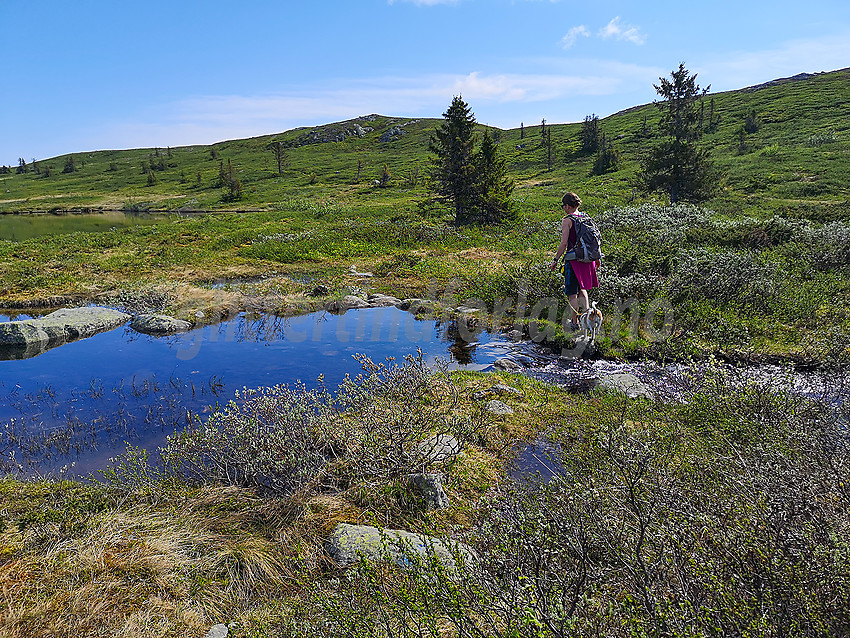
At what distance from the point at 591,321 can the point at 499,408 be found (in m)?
3.46

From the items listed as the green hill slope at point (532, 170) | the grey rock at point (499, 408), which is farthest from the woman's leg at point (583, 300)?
the green hill slope at point (532, 170)

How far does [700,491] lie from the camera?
3535mm

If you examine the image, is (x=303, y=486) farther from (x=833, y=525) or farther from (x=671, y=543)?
(x=833, y=525)

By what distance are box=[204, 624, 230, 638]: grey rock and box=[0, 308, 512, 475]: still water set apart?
4.16 meters

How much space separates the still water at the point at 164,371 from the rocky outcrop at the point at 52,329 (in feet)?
1.30

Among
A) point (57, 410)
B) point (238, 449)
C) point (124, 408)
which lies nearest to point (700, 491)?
point (238, 449)

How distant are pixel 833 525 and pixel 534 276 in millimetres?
10697

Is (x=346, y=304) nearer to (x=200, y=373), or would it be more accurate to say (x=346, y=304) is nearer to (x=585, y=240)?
(x=200, y=373)

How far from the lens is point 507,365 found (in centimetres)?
974

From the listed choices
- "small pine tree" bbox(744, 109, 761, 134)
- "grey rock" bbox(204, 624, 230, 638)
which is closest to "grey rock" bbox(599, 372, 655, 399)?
"grey rock" bbox(204, 624, 230, 638)

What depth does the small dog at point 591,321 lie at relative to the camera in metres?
9.75

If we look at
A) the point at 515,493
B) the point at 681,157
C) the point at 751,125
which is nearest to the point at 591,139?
the point at 751,125

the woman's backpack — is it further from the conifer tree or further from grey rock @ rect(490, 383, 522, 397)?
the conifer tree

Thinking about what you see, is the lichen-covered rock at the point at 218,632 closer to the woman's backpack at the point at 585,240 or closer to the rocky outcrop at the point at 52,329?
the woman's backpack at the point at 585,240
